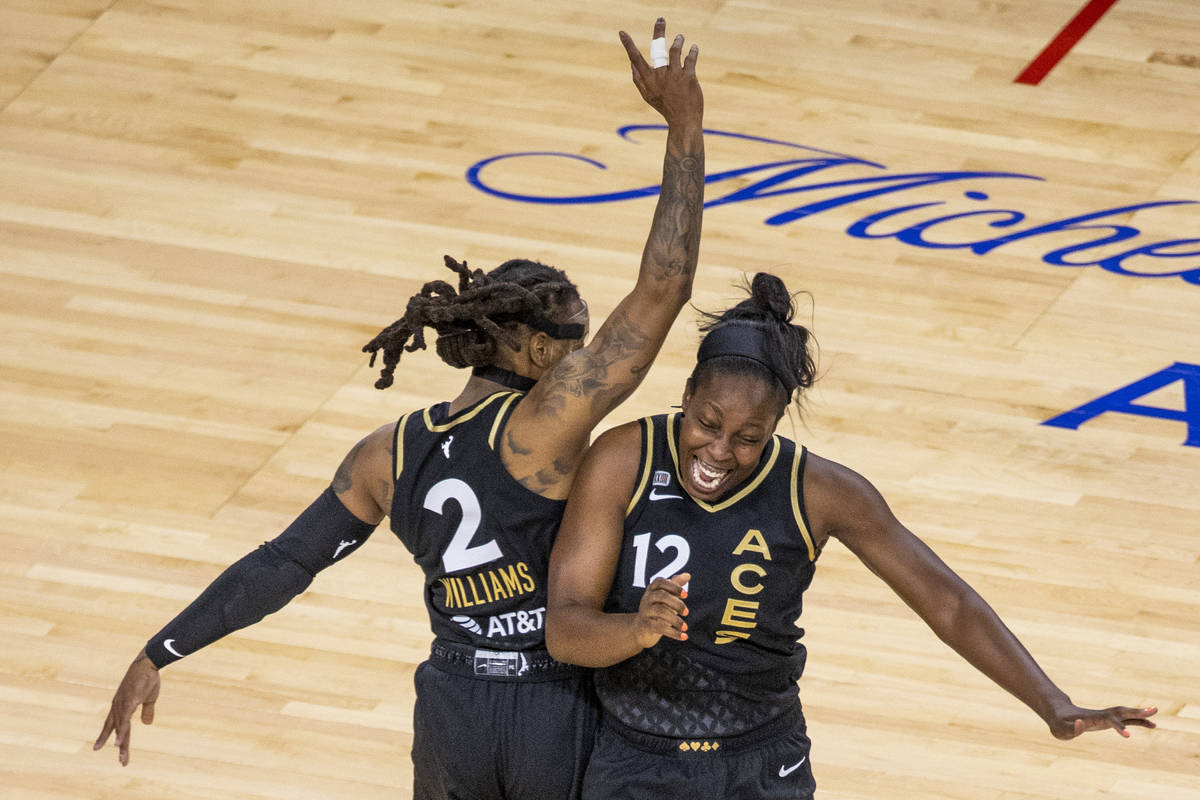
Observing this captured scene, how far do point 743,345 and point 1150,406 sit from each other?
3.33 meters

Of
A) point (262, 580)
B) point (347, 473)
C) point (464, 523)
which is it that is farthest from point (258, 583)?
point (464, 523)

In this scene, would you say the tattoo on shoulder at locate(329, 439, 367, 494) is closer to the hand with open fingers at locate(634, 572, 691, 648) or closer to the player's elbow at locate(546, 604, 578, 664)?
the player's elbow at locate(546, 604, 578, 664)

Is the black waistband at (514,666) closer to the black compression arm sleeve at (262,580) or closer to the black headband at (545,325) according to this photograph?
the black compression arm sleeve at (262,580)

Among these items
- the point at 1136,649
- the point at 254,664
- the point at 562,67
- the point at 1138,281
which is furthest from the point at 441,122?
the point at 1136,649

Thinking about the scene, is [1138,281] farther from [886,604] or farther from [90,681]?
[90,681]

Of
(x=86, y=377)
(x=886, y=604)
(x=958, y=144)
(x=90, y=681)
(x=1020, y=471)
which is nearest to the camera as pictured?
(x=90, y=681)

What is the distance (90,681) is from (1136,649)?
2.64 metres

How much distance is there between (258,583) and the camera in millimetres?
3361

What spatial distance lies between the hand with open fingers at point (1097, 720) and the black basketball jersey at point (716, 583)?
45cm

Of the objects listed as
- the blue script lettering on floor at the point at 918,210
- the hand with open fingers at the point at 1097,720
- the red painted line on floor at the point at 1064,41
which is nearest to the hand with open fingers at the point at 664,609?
the hand with open fingers at the point at 1097,720

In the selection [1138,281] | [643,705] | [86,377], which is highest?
[643,705]

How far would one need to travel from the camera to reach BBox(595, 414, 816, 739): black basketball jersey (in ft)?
10.1

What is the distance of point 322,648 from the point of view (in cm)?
497

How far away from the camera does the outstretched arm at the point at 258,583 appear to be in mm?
3348
